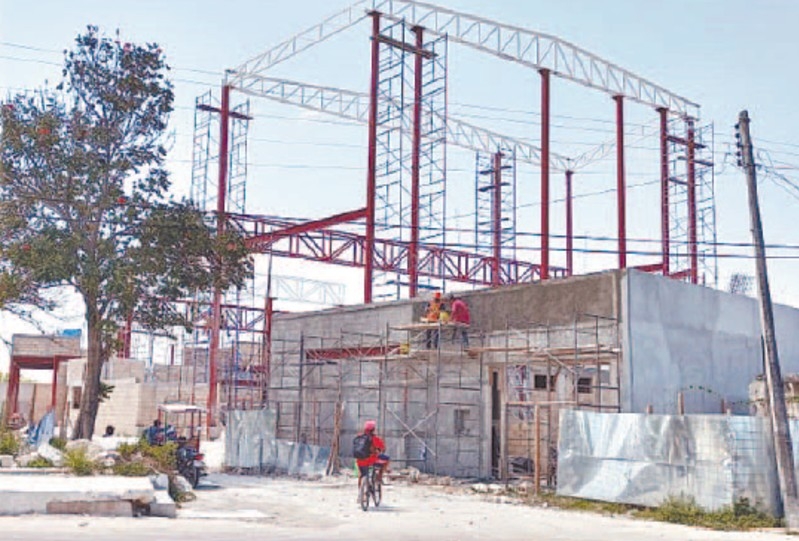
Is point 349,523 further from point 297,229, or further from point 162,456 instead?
point 297,229

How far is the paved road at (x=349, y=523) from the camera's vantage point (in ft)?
48.3

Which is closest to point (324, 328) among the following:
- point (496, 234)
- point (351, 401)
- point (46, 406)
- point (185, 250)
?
point (351, 401)

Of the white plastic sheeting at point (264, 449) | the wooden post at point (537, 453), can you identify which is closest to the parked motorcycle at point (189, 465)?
the white plastic sheeting at point (264, 449)

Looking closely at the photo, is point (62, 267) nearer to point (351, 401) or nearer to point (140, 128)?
point (140, 128)

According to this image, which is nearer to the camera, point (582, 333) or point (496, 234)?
point (582, 333)

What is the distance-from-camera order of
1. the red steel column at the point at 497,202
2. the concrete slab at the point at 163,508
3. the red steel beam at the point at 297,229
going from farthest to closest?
1. the red steel column at the point at 497,202
2. the red steel beam at the point at 297,229
3. the concrete slab at the point at 163,508

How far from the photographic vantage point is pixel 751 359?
2848cm

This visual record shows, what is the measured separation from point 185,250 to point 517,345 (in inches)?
419

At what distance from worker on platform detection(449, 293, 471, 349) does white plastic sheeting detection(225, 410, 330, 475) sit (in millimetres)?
5181

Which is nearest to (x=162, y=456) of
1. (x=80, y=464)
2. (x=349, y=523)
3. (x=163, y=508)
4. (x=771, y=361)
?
(x=80, y=464)

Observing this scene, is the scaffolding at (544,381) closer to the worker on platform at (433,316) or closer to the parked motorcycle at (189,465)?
the worker on platform at (433,316)

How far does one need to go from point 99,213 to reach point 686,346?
57.3 ft

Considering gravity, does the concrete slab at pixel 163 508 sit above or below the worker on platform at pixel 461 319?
below

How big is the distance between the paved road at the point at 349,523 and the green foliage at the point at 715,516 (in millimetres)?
494
